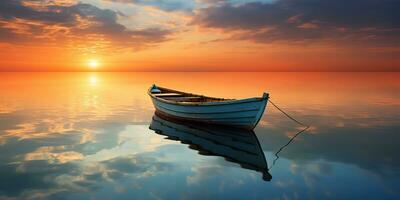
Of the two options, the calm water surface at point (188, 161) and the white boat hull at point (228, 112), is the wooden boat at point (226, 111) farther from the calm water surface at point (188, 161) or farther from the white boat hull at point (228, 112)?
the calm water surface at point (188, 161)

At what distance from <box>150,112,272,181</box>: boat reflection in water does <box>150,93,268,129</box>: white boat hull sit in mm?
503

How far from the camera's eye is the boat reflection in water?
13545 millimetres

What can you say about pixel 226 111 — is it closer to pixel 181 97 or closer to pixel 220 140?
pixel 220 140

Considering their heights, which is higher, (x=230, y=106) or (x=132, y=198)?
(x=230, y=106)

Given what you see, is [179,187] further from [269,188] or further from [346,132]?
[346,132]

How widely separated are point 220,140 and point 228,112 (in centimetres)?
246

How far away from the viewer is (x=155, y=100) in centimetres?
2611

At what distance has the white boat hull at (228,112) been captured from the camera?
58.5 feet

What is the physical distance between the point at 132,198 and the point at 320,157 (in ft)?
29.3

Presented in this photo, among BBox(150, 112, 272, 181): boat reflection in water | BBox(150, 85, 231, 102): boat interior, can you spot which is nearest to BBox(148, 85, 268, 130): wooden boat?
BBox(150, 112, 272, 181): boat reflection in water

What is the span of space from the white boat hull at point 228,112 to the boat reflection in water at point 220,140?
50 cm

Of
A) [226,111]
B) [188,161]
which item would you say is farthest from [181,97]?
[188,161]

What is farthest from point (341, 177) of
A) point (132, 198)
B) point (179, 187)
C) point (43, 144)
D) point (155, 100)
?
point (155, 100)

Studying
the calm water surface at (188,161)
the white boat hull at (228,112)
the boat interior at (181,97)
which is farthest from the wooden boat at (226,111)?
the boat interior at (181,97)
